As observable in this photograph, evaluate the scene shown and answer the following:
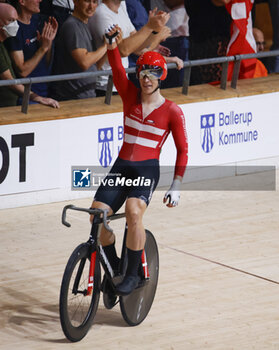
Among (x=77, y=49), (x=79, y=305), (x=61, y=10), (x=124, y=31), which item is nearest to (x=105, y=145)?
(x=77, y=49)

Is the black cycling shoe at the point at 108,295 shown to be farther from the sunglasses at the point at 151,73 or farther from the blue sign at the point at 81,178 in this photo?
the blue sign at the point at 81,178

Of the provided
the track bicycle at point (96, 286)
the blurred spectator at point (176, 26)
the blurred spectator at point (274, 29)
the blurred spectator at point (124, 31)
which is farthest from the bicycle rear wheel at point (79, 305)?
the blurred spectator at point (274, 29)

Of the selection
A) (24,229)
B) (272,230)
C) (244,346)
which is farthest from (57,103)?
(244,346)

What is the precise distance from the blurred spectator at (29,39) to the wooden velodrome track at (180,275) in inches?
21.1

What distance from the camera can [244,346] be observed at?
6426mm

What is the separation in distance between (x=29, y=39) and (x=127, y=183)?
4206 millimetres

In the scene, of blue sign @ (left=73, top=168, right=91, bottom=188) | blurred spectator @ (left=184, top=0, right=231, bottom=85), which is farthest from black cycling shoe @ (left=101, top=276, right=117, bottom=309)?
blurred spectator @ (left=184, top=0, right=231, bottom=85)

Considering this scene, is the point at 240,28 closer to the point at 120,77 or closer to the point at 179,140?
the point at 120,77

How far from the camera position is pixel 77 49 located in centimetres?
1058

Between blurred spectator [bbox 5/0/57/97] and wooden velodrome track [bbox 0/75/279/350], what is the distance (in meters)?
0.54

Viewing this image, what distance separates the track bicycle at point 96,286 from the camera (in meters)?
6.27

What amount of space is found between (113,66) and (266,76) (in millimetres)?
6059

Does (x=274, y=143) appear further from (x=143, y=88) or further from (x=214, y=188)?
(x=143, y=88)

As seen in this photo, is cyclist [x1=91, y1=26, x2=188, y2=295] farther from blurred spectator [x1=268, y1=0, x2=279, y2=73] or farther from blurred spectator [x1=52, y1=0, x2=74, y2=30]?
blurred spectator [x1=268, y1=0, x2=279, y2=73]
